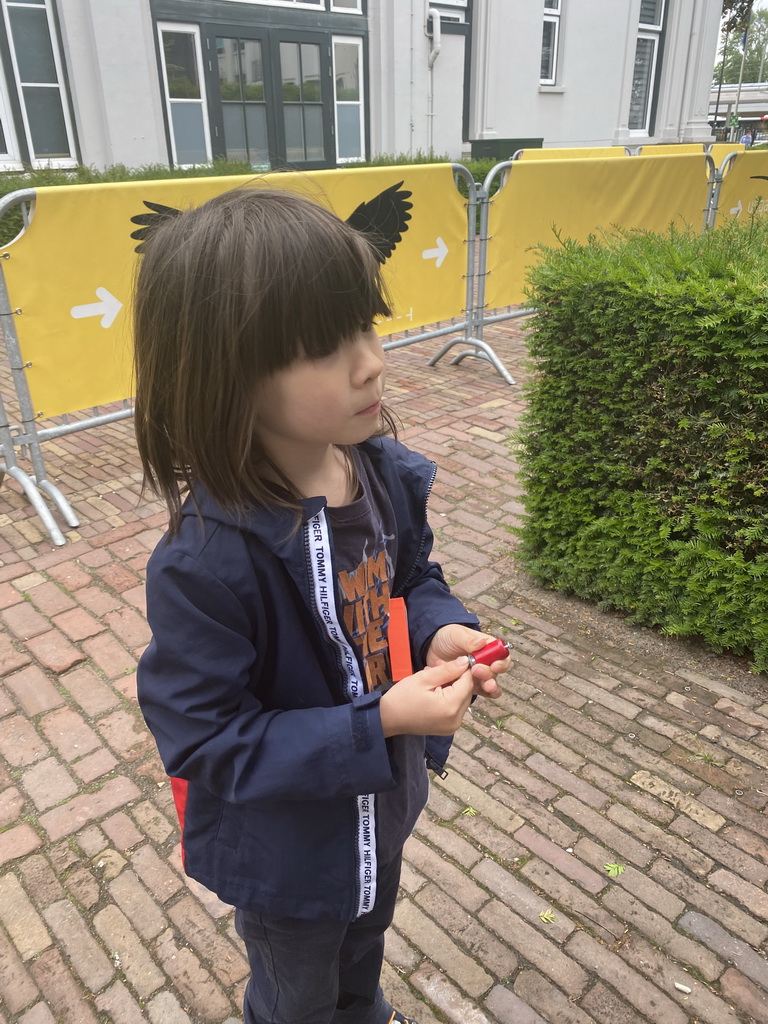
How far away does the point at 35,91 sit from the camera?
41.0 feet

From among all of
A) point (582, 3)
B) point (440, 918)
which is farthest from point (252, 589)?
point (582, 3)

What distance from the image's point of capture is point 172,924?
2174 mm

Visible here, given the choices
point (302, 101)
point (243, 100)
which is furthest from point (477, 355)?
point (302, 101)

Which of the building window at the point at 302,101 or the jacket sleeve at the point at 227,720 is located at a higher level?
the building window at the point at 302,101

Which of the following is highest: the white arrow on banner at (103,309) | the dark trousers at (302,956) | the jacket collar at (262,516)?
the jacket collar at (262,516)

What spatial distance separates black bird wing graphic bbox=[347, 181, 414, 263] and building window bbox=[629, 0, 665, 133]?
1968 centimetres

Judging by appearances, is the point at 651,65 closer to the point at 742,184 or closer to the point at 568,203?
the point at 742,184

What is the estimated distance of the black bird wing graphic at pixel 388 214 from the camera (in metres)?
5.83

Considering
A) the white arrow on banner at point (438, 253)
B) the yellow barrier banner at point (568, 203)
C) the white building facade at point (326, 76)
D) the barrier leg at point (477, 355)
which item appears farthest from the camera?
the white building facade at point (326, 76)

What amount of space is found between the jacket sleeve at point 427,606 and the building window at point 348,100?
1660cm

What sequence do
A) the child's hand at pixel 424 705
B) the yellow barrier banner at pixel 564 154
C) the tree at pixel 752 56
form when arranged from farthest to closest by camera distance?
the tree at pixel 752 56 < the yellow barrier banner at pixel 564 154 < the child's hand at pixel 424 705

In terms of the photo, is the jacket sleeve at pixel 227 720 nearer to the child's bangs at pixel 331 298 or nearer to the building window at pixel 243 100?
the child's bangs at pixel 331 298

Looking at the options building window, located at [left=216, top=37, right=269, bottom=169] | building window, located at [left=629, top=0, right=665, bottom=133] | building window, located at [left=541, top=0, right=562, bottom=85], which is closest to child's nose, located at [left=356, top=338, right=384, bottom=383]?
building window, located at [left=216, top=37, right=269, bottom=169]

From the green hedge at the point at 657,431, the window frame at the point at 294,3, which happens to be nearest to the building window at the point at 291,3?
the window frame at the point at 294,3
